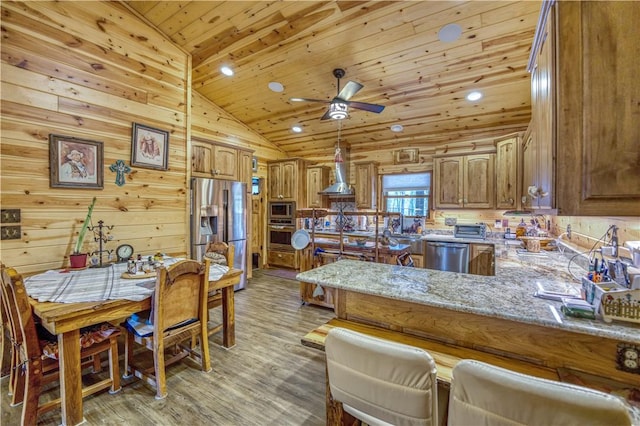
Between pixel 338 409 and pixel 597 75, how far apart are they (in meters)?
1.90

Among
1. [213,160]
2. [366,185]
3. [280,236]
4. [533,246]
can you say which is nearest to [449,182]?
[366,185]

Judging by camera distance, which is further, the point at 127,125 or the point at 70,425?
the point at 127,125

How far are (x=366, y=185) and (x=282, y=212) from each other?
6.23 feet

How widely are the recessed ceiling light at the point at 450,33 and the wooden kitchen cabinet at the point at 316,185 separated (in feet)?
11.4

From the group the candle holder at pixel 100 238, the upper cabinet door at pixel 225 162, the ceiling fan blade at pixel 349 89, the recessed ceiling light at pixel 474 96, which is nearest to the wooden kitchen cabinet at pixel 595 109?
the ceiling fan blade at pixel 349 89

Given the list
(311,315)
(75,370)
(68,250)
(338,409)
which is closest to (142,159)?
(68,250)

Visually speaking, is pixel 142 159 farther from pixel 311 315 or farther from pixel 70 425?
pixel 311 315

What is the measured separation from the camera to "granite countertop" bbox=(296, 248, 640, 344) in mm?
1130

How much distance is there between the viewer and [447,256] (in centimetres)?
445

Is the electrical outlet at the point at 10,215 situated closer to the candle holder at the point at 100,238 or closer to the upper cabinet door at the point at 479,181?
the candle holder at the point at 100,238

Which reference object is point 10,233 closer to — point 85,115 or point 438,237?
point 85,115

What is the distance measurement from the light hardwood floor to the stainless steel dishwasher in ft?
8.06

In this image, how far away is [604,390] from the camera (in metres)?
1.07

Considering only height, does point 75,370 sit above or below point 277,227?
below
